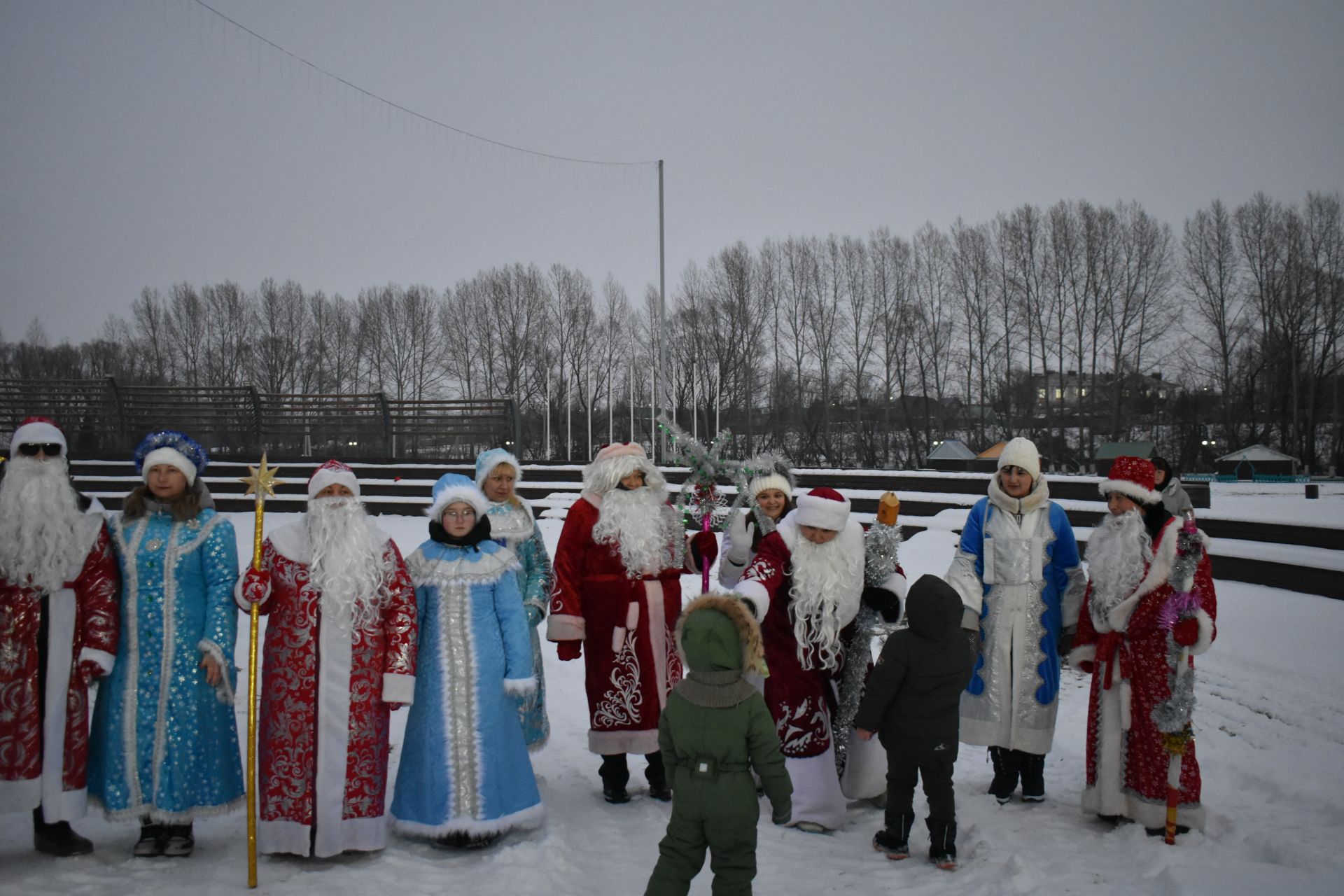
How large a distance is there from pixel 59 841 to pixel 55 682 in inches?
25.6

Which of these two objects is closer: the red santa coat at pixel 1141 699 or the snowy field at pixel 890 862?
the snowy field at pixel 890 862

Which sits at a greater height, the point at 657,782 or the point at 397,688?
the point at 397,688

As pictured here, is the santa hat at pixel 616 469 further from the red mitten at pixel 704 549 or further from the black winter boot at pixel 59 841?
the black winter boot at pixel 59 841

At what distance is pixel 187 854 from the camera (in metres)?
3.32

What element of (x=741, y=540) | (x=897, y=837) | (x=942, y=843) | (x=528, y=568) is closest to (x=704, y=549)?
→ (x=741, y=540)

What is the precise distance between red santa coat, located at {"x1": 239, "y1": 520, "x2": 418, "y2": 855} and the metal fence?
11.6m

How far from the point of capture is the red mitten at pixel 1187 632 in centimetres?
348

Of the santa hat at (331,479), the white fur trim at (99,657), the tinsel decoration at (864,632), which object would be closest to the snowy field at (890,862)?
the tinsel decoration at (864,632)

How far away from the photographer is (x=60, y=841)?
3.32 meters

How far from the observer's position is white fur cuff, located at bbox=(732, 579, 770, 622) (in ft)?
11.8

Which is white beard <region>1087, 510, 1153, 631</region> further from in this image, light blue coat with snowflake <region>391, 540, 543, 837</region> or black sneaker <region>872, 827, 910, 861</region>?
light blue coat with snowflake <region>391, 540, 543, 837</region>

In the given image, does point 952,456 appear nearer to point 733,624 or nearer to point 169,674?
point 733,624

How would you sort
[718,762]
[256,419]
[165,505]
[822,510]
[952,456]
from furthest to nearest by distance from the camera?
[952,456]
[256,419]
[822,510]
[165,505]
[718,762]

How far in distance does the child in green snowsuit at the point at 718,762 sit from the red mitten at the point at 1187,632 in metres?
1.96
